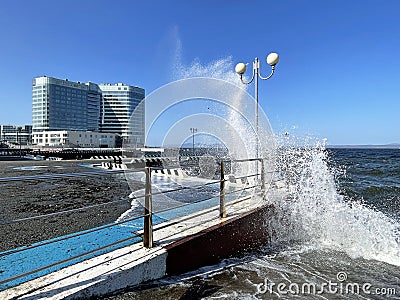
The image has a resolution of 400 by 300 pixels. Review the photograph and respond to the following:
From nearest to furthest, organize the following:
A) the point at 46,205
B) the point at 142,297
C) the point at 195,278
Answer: the point at 142,297, the point at 195,278, the point at 46,205

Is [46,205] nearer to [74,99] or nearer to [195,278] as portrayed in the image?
[195,278]

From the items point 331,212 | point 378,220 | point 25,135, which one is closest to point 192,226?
point 331,212

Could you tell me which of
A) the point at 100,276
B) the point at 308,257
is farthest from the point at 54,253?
the point at 308,257

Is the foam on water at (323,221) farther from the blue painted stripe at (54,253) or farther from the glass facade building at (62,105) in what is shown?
the glass facade building at (62,105)

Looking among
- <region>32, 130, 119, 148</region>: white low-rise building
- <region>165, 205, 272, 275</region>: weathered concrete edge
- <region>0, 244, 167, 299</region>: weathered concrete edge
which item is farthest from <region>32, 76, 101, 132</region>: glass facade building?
<region>0, 244, 167, 299</region>: weathered concrete edge

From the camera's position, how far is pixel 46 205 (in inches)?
235

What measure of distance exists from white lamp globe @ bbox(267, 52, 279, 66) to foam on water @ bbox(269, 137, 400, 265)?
2506 millimetres

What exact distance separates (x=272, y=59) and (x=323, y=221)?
13.4ft

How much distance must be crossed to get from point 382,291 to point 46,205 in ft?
20.5

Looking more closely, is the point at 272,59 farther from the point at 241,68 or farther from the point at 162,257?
the point at 162,257

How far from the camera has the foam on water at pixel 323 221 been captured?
14.8ft

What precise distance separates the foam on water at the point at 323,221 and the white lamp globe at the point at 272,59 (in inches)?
98.7

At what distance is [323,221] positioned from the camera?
16.6 ft

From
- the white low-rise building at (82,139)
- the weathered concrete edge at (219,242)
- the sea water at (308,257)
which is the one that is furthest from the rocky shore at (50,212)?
the white low-rise building at (82,139)
